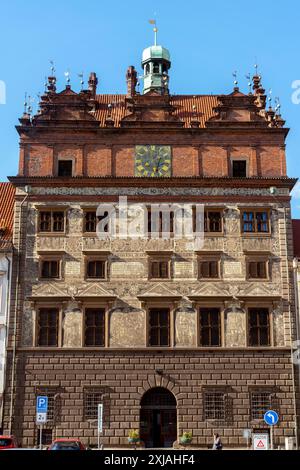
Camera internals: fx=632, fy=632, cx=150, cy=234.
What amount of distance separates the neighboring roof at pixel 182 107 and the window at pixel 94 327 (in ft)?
30.5

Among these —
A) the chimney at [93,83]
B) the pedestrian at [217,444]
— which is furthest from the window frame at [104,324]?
the chimney at [93,83]

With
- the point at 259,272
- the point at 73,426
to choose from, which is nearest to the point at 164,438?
the point at 73,426

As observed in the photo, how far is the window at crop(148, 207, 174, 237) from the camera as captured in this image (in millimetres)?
28938

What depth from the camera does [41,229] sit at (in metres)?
29.0

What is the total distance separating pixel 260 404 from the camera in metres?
27.2

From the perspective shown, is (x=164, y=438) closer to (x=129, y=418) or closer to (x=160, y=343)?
(x=129, y=418)

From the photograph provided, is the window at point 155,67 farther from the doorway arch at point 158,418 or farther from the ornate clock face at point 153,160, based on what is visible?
the doorway arch at point 158,418

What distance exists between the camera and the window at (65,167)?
98.4ft

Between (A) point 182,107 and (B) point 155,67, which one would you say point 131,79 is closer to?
(B) point 155,67

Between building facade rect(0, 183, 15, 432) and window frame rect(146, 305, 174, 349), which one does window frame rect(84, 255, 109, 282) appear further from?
building facade rect(0, 183, 15, 432)

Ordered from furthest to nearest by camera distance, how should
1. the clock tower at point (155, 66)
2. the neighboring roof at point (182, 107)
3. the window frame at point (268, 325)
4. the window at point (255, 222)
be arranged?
the clock tower at point (155, 66) → the neighboring roof at point (182, 107) → the window at point (255, 222) → the window frame at point (268, 325)

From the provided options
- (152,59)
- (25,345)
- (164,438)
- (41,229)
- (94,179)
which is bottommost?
(164,438)

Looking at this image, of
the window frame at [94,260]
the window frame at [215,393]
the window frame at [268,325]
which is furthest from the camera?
the window frame at [94,260]
